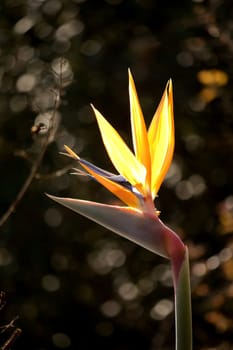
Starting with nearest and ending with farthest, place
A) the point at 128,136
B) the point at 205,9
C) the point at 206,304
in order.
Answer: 1. the point at 205,9
2. the point at 206,304
3. the point at 128,136

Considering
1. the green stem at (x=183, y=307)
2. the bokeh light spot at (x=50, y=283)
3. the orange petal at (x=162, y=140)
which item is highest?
the orange petal at (x=162, y=140)

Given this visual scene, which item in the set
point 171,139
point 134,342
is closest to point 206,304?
point 134,342

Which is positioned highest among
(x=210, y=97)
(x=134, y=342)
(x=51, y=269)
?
(x=210, y=97)

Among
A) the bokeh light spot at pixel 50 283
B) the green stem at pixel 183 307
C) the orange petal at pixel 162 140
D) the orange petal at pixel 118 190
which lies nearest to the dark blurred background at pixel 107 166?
the bokeh light spot at pixel 50 283

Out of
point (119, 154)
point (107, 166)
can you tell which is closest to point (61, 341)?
point (107, 166)

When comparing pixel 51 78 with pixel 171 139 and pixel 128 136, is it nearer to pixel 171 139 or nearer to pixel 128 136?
pixel 128 136

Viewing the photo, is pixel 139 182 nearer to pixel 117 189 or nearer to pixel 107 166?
pixel 117 189

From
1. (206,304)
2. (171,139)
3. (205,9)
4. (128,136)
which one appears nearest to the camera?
(171,139)

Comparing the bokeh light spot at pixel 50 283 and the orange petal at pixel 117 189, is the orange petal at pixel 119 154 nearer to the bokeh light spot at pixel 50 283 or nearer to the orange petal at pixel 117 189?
the orange petal at pixel 117 189
